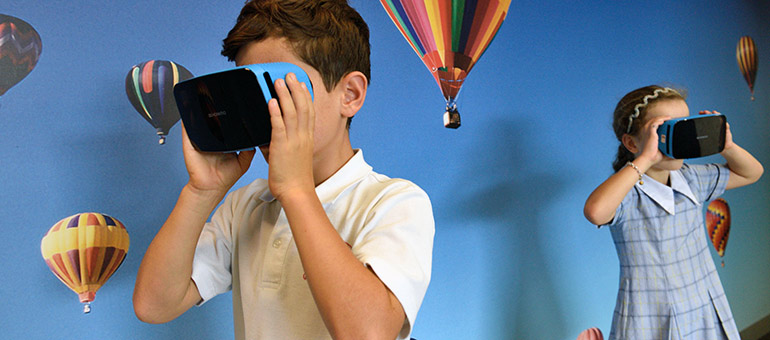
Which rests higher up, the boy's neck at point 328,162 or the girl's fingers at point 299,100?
the girl's fingers at point 299,100

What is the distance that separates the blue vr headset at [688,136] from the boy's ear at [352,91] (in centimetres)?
83

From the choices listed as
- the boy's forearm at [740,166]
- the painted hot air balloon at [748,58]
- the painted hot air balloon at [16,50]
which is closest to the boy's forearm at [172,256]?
the painted hot air balloon at [16,50]

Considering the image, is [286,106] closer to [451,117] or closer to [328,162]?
[328,162]

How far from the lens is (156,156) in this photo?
0.89 m

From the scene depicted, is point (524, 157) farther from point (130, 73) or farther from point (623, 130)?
point (130, 73)

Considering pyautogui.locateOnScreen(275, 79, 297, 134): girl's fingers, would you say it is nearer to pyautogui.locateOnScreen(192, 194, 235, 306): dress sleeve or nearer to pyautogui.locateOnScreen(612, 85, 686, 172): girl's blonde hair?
pyautogui.locateOnScreen(192, 194, 235, 306): dress sleeve

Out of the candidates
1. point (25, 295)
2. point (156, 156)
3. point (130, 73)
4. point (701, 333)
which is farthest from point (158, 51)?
point (701, 333)

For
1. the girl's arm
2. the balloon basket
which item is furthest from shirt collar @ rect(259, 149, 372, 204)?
the girl's arm

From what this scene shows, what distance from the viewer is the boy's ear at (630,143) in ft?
4.25

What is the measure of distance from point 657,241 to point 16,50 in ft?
4.31

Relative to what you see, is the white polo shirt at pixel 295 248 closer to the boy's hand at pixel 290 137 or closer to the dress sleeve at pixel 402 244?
the dress sleeve at pixel 402 244

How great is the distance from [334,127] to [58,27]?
50 cm

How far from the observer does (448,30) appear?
1095mm

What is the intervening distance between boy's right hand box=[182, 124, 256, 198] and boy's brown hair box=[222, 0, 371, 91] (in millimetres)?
125
